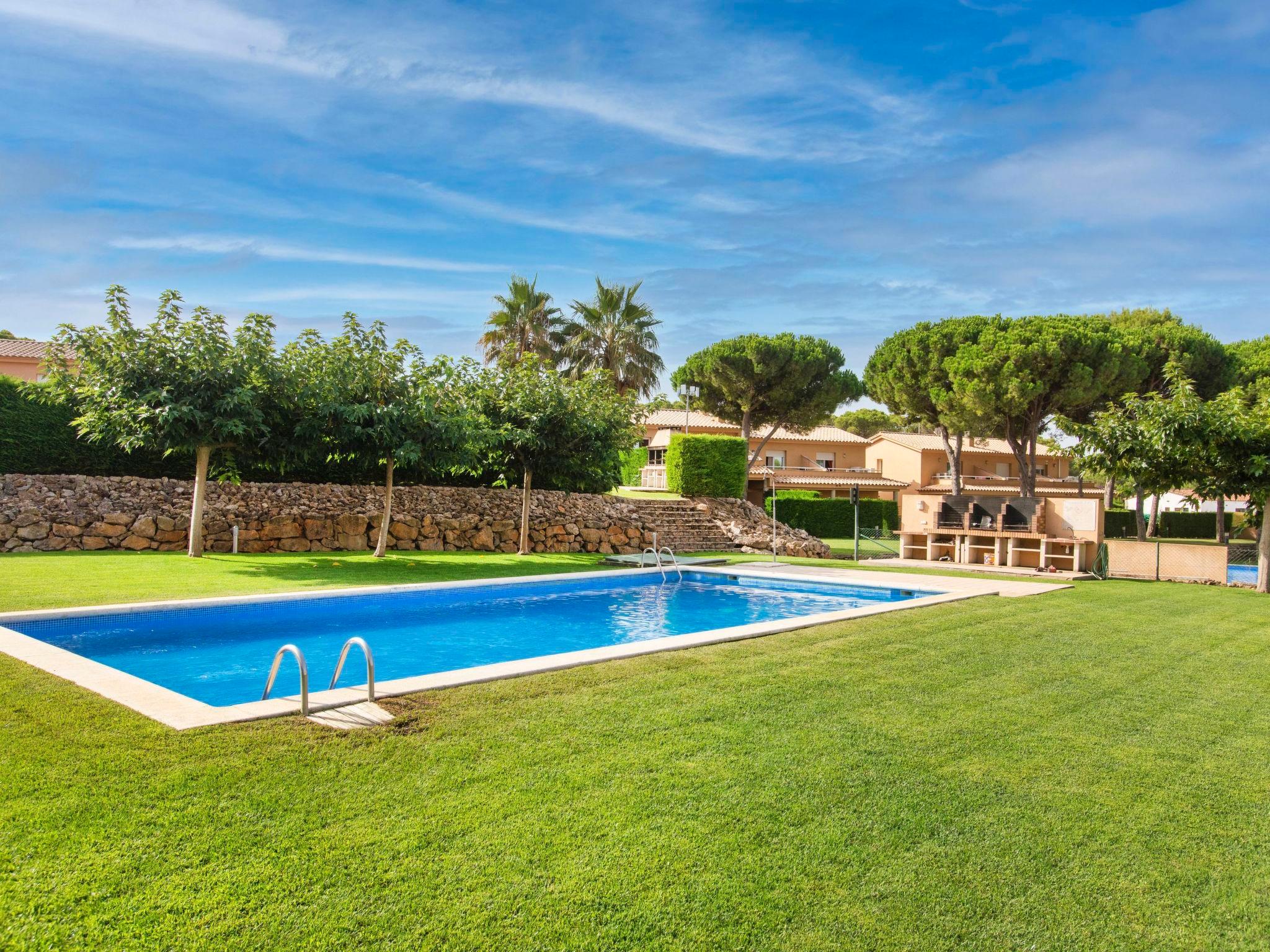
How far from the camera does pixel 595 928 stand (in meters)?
2.76

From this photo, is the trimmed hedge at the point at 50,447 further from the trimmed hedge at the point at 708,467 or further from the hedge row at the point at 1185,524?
the hedge row at the point at 1185,524

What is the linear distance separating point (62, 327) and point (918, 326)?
1188 inches

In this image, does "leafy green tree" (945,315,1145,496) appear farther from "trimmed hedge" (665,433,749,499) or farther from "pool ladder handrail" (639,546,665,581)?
"pool ladder handrail" (639,546,665,581)

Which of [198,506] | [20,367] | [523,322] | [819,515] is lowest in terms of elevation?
[819,515]

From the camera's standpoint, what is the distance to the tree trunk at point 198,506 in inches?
587

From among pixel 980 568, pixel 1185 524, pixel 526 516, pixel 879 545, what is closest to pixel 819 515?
pixel 879 545

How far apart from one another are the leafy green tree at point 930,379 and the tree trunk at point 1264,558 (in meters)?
17.3

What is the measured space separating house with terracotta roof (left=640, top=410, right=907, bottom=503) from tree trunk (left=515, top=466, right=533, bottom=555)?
22.2 meters

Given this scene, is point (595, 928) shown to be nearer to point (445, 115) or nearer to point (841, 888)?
point (841, 888)

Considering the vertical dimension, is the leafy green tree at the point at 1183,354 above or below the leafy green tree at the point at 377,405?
above

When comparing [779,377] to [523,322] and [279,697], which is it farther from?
[279,697]

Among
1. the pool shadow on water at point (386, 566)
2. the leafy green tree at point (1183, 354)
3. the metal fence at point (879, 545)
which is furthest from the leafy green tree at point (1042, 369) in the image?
the pool shadow on water at point (386, 566)

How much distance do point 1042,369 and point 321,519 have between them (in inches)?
1020

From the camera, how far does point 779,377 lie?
127ft
